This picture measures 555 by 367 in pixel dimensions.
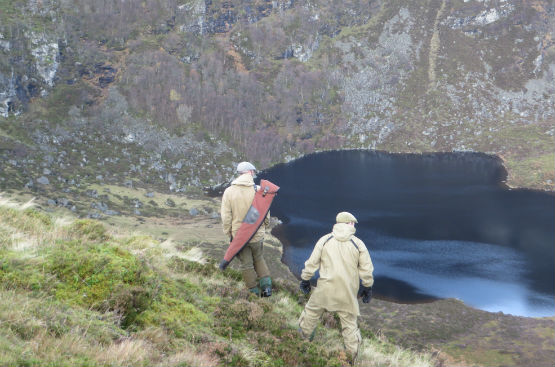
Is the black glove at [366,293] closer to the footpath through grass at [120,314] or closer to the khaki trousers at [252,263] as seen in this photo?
the footpath through grass at [120,314]

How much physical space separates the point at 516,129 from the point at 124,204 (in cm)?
12290

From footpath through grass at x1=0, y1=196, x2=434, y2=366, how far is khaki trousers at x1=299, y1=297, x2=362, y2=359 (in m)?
0.30

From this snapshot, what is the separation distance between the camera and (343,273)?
8555 millimetres

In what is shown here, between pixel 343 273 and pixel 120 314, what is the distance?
14.7ft

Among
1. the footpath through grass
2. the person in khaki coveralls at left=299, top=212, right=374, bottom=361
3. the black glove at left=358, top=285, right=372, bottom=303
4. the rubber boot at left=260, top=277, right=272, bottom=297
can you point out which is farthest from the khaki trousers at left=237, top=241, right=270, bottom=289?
the black glove at left=358, top=285, right=372, bottom=303

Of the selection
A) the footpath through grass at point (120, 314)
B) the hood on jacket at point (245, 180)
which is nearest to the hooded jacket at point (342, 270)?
the footpath through grass at point (120, 314)

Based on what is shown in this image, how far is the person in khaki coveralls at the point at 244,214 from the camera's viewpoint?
10.2 metres

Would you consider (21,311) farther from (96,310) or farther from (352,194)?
(352,194)

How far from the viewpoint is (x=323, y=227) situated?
71.2 m

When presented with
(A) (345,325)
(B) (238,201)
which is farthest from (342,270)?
(B) (238,201)

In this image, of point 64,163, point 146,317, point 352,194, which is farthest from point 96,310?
point 64,163

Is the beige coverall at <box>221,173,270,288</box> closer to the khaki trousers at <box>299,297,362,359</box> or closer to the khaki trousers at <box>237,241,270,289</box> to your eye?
the khaki trousers at <box>237,241,270,289</box>

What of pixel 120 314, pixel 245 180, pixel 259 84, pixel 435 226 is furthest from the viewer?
pixel 259 84

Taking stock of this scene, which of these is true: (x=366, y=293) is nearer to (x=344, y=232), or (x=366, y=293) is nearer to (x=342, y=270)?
(x=342, y=270)
